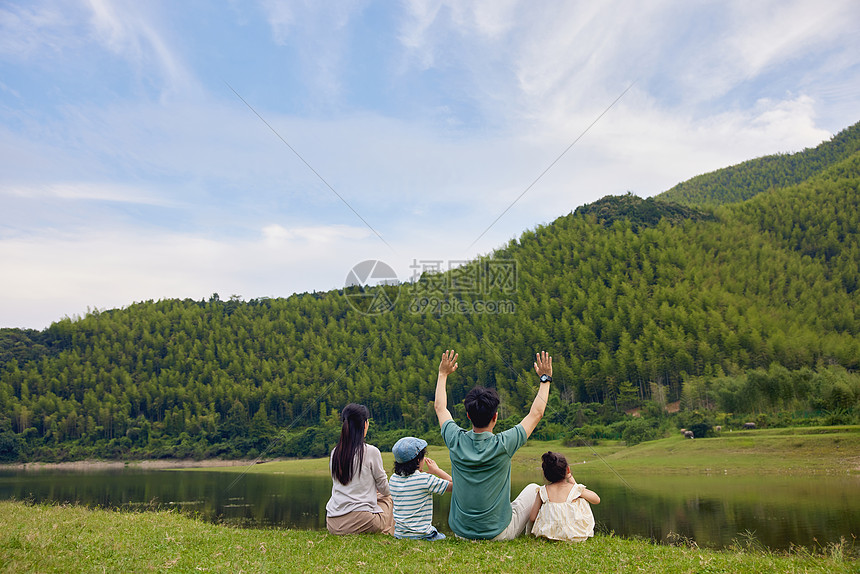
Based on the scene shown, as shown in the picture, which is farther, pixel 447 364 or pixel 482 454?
pixel 447 364

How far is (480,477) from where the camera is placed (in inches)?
213

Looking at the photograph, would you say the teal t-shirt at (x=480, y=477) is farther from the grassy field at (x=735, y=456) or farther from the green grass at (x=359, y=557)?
the grassy field at (x=735, y=456)

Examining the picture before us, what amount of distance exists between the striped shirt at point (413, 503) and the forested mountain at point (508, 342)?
38.1 meters

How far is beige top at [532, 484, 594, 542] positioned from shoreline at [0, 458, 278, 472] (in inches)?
2464

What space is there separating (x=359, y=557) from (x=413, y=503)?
0.99m

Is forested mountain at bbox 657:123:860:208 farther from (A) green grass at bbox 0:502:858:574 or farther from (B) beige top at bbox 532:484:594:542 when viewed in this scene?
(A) green grass at bbox 0:502:858:574

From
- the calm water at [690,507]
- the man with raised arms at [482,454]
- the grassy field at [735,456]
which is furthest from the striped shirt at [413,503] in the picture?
the grassy field at [735,456]

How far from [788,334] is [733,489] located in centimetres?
3964

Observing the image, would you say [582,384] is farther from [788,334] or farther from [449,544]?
[449,544]

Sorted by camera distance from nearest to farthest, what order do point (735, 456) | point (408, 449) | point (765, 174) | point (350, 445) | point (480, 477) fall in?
1. point (480, 477)
2. point (408, 449)
3. point (350, 445)
4. point (735, 456)
5. point (765, 174)

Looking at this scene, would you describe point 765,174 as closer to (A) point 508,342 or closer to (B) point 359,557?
(A) point 508,342

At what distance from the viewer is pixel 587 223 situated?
309 feet

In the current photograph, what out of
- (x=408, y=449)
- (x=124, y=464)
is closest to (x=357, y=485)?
(x=408, y=449)

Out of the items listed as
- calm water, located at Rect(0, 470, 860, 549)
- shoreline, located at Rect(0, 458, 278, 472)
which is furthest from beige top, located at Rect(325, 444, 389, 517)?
shoreline, located at Rect(0, 458, 278, 472)
